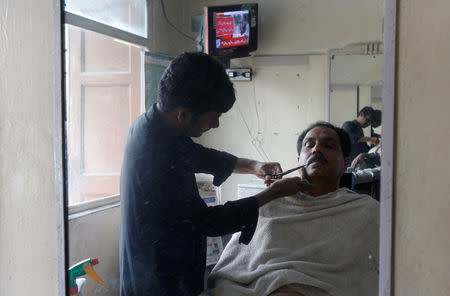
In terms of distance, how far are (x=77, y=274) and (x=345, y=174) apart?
80cm

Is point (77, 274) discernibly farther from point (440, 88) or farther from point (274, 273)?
point (440, 88)

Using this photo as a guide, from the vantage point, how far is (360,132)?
939 mm

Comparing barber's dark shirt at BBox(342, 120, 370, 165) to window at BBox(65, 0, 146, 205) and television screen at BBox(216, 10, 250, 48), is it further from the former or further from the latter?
window at BBox(65, 0, 146, 205)

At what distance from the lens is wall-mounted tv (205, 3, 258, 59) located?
1039 mm

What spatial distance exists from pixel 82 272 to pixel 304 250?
63 centimetres

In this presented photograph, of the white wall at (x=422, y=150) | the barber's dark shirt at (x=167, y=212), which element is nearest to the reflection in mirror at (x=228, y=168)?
the barber's dark shirt at (x=167, y=212)

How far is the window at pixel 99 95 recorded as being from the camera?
3.45ft

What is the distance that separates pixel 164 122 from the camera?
1.08 m

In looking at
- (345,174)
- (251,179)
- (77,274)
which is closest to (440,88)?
(345,174)

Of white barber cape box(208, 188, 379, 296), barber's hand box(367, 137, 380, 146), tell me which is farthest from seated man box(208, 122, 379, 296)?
barber's hand box(367, 137, 380, 146)

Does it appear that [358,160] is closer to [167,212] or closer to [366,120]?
[366,120]

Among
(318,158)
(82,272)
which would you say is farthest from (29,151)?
(318,158)

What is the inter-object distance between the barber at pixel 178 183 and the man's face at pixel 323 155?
2.7 inches

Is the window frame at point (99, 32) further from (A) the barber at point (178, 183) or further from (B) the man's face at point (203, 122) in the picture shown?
(B) the man's face at point (203, 122)
